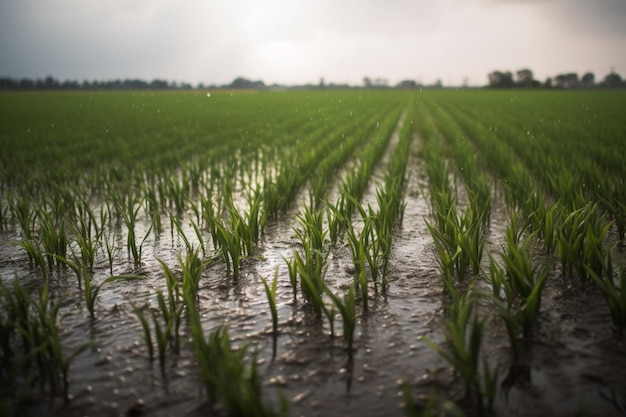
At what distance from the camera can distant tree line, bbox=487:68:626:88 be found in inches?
2071

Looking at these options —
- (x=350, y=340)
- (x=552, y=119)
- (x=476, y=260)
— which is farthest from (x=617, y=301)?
(x=552, y=119)

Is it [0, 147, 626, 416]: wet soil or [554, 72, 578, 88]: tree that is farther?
[554, 72, 578, 88]: tree

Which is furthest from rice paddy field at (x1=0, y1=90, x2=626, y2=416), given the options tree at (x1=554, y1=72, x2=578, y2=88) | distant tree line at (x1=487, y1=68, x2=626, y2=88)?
tree at (x1=554, y1=72, x2=578, y2=88)

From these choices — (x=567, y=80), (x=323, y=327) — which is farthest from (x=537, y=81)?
(x=323, y=327)

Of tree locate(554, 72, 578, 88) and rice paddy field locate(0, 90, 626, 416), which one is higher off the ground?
tree locate(554, 72, 578, 88)

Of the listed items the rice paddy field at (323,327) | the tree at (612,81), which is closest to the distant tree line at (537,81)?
the tree at (612,81)

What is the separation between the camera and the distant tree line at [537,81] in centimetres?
5259

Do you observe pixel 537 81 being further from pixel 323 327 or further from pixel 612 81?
pixel 323 327

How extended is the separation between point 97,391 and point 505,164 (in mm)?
4923

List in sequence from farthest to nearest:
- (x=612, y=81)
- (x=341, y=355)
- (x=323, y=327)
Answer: (x=612, y=81)
(x=323, y=327)
(x=341, y=355)

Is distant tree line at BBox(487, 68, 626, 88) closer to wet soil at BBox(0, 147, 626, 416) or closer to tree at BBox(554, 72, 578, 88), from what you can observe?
tree at BBox(554, 72, 578, 88)

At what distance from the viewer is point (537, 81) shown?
56.2 meters

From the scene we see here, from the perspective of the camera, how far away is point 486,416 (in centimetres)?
134

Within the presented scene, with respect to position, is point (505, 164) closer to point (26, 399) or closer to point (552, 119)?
point (26, 399)
